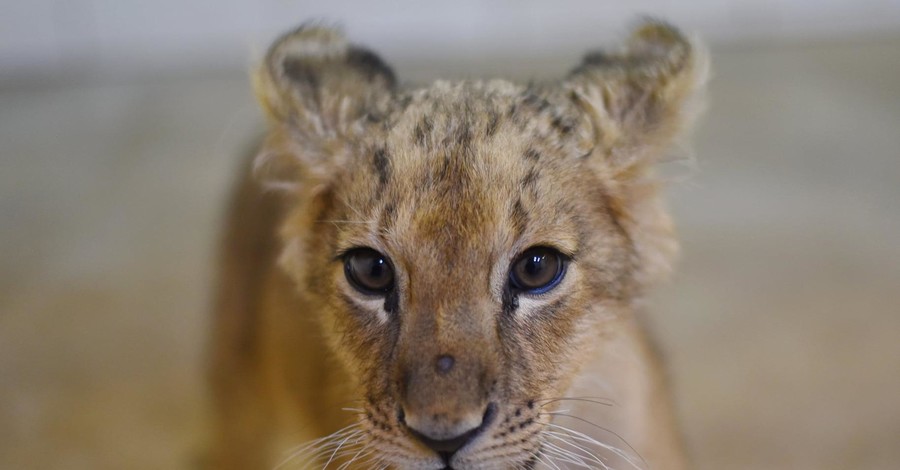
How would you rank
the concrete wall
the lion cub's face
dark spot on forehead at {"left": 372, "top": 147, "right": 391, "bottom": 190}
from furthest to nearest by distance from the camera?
the concrete wall
dark spot on forehead at {"left": 372, "top": 147, "right": 391, "bottom": 190}
the lion cub's face

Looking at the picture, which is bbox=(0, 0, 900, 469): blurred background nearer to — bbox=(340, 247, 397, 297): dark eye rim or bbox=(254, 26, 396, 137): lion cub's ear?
bbox=(254, 26, 396, 137): lion cub's ear

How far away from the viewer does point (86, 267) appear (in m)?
4.38

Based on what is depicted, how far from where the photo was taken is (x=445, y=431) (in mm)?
1637

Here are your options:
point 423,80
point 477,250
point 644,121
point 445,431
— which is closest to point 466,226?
point 477,250

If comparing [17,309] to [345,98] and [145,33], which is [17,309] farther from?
[145,33]

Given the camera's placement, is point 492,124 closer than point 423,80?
Yes

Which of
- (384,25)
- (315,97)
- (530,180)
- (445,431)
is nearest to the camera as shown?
(445,431)

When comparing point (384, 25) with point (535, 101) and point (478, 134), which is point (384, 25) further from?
point (478, 134)

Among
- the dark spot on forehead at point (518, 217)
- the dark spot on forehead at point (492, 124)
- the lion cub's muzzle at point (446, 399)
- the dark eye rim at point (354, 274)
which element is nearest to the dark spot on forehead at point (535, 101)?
the dark spot on forehead at point (492, 124)

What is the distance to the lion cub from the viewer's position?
1.77m

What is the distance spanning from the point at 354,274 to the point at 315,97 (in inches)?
19.5

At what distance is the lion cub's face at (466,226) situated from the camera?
1750 mm

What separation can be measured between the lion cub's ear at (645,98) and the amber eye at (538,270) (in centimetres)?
33

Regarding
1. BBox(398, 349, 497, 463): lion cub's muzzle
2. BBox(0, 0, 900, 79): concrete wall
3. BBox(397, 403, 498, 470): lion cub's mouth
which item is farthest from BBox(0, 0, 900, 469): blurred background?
BBox(397, 403, 498, 470): lion cub's mouth
